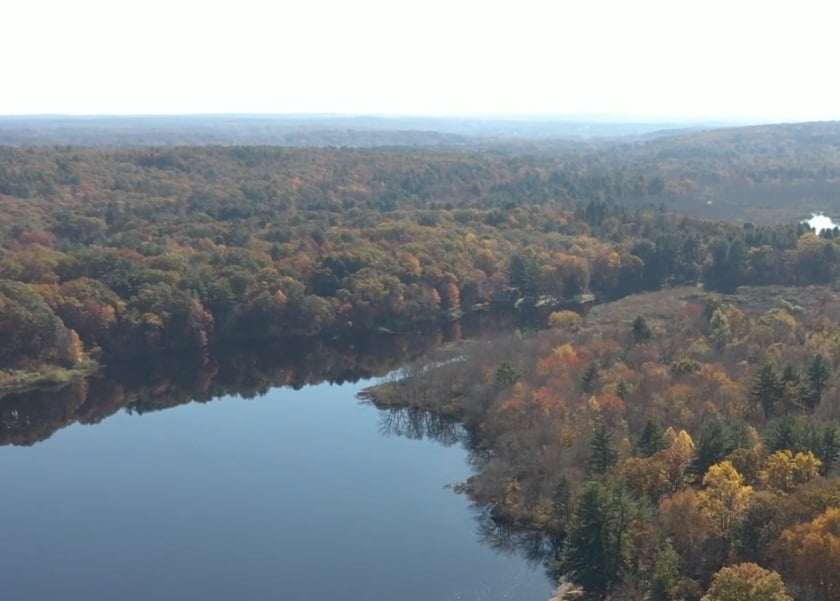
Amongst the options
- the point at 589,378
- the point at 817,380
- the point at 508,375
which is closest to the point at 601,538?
the point at 589,378

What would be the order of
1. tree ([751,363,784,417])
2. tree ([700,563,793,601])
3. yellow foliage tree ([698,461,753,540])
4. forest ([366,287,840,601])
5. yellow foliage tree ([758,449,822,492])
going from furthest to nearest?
1. tree ([751,363,784,417])
2. yellow foliage tree ([758,449,822,492])
3. yellow foliage tree ([698,461,753,540])
4. forest ([366,287,840,601])
5. tree ([700,563,793,601])

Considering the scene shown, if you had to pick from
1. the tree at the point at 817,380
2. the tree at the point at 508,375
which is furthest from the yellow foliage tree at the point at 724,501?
the tree at the point at 508,375

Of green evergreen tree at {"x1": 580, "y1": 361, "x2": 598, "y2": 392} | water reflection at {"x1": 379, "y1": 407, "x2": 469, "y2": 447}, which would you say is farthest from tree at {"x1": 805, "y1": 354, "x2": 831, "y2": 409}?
water reflection at {"x1": 379, "y1": 407, "x2": 469, "y2": 447}

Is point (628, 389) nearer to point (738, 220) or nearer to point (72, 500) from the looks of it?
point (72, 500)

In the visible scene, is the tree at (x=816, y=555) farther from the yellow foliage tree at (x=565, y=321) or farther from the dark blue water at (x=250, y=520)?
the yellow foliage tree at (x=565, y=321)

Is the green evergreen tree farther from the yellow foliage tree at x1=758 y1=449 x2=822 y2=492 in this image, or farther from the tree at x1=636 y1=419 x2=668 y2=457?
the yellow foliage tree at x1=758 y1=449 x2=822 y2=492

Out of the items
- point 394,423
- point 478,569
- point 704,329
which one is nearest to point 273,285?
point 394,423
